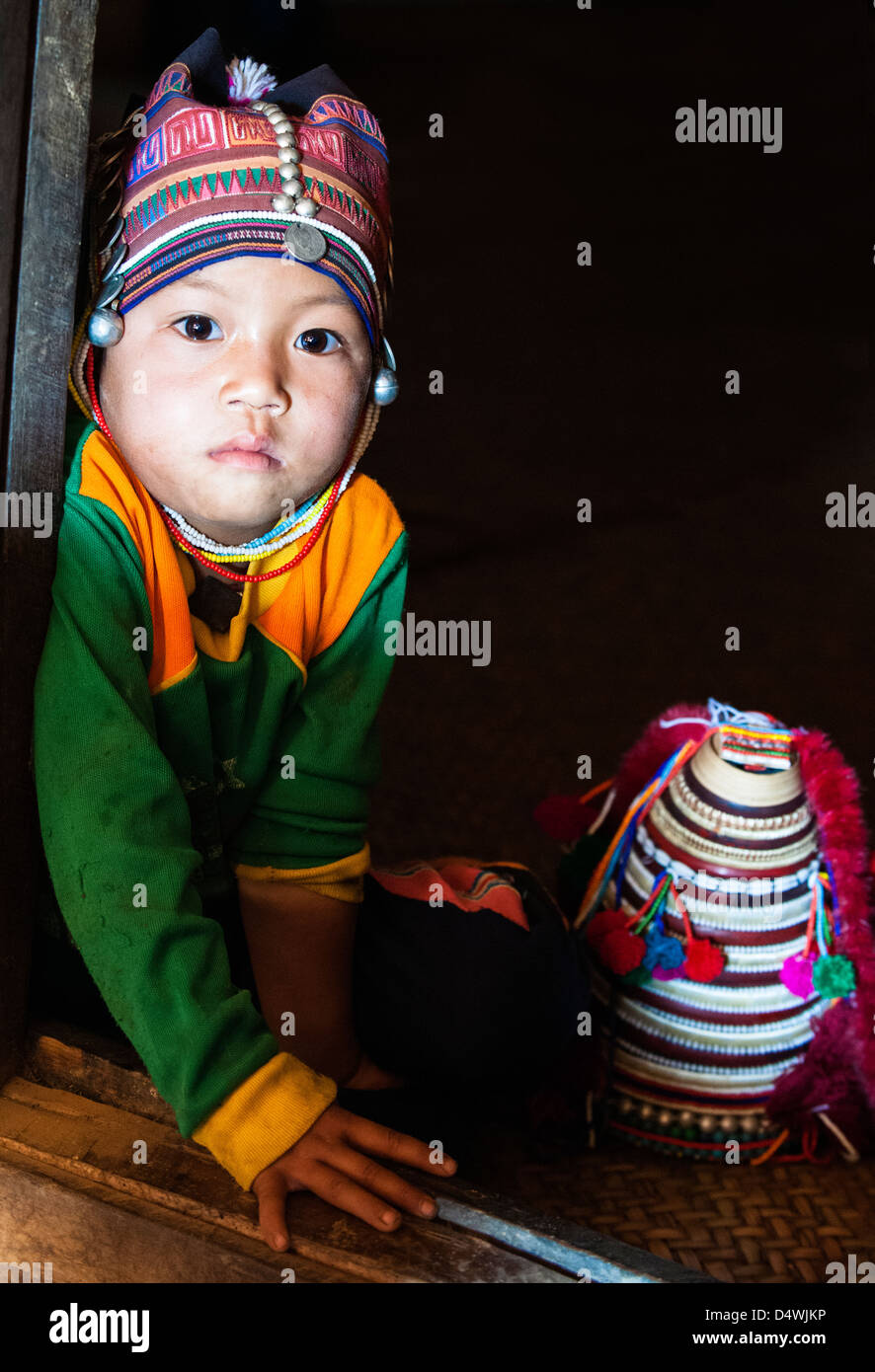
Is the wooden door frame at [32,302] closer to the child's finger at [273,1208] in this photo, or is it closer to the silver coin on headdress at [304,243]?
the silver coin on headdress at [304,243]

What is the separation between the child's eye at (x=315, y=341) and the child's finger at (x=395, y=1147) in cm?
56

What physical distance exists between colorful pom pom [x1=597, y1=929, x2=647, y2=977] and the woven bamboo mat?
7.5 inches

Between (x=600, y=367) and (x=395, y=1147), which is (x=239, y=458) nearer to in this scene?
(x=395, y=1147)

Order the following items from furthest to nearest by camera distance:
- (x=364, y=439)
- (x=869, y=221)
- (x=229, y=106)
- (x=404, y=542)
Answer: (x=869, y=221), (x=404, y=542), (x=364, y=439), (x=229, y=106)

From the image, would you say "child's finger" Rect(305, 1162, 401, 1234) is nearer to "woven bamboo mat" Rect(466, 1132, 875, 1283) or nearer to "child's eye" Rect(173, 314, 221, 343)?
"woven bamboo mat" Rect(466, 1132, 875, 1283)

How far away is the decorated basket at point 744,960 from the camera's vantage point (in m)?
1.37

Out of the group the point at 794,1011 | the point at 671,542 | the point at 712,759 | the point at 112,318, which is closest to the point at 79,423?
the point at 112,318

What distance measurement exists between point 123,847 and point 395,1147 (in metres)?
0.29

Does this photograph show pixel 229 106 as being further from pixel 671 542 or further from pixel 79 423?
pixel 671 542

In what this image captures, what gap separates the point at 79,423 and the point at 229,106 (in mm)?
258

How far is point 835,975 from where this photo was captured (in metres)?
1.37

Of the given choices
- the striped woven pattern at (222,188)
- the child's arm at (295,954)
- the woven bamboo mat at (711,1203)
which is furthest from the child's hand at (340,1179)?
the striped woven pattern at (222,188)

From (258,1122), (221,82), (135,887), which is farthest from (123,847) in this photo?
(221,82)

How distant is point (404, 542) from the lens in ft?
4.09
